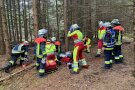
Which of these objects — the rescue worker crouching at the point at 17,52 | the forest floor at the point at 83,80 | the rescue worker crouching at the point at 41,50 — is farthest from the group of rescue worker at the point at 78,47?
the rescue worker crouching at the point at 17,52

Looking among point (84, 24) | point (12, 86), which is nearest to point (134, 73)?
point (12, 86)

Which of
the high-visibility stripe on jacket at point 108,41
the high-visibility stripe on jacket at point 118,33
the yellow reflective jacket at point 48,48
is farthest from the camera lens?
the high-visibility stripe on jacket at point 118,33

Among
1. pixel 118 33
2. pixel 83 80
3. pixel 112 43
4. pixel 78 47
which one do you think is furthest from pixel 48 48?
pixel 118 33

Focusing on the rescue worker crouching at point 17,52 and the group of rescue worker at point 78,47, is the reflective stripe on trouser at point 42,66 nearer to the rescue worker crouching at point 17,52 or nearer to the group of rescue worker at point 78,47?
the group of rescue worker at point 78,47

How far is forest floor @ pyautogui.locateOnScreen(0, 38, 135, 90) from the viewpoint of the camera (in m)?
8.40

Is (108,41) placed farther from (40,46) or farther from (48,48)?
(40,46)

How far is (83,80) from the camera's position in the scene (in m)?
8.86

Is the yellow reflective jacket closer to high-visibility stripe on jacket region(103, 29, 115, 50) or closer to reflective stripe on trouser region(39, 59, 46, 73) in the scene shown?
reflective stripe on trouser region(39, 59, 46, 73)

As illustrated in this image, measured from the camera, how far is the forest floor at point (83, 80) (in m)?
8.40

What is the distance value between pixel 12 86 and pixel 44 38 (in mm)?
2672

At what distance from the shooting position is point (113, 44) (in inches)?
383

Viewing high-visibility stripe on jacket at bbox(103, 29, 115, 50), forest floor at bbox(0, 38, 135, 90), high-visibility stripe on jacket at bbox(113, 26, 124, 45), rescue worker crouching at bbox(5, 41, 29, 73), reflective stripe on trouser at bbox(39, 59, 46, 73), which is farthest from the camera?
rescue worker crouching at bbox(5, 41, 29, 73)

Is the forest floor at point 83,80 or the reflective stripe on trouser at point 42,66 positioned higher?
the reflective stripe on trouser at point 42,66

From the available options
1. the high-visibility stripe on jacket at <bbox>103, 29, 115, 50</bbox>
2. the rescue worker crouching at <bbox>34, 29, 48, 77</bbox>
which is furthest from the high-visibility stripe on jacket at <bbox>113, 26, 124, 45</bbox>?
the rescue worker crouching at <bbox>34, 29, 48, 77</bbox>
